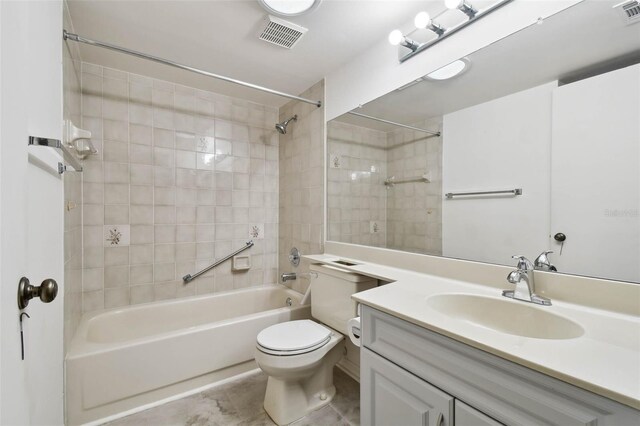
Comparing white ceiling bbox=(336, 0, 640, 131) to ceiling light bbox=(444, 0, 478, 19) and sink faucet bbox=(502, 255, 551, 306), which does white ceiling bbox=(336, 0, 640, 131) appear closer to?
ceiling light bbox=(444, 0, 478, 19)

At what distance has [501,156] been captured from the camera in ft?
3.97

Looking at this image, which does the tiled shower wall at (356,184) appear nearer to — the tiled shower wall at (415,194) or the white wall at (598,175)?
the tiled shower wall at (415,194)

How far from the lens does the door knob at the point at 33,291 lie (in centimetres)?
56

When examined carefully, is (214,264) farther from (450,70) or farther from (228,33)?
(450,70)

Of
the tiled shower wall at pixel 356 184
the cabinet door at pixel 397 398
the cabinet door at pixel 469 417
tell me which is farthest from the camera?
the tiled shower wall at pixel 356 184

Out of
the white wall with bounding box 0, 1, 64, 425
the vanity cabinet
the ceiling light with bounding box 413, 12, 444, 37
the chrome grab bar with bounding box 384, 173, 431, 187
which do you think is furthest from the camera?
the chrome grab bar with bounding box 384, 173, 431, 187

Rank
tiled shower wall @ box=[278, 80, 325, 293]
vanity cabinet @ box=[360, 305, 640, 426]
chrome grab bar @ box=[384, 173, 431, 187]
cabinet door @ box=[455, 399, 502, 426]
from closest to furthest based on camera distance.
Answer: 1. vanity cabinet @ box=[360, 305, 640, 426]
2. cabinet door @ box=[455, 399, 502, 426]
3. chrome grab bar @ box=[384, 173, 431, 187]
4. tiled shower wall @ box=[278, 80, 325, 293]

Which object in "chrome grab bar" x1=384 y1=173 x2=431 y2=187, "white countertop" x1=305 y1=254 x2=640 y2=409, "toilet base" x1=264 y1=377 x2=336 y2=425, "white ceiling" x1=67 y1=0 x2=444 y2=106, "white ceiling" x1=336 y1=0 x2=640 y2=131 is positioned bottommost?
"toilet base" x1=264 y1=377 x2=336 y2=425

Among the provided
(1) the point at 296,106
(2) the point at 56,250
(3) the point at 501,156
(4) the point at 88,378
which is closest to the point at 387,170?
(3) the point at 501,156

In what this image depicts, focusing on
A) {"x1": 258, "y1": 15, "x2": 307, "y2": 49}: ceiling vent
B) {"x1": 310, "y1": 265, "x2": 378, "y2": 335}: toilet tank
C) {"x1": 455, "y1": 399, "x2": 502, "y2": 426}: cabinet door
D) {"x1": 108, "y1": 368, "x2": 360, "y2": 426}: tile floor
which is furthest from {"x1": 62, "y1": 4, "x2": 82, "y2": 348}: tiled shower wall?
{"x1": 455, "y1": 399, "x2": 502, "y2": 426}: cabinet door

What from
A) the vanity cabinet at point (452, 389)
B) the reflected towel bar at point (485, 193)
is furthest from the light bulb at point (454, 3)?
the vanity cabinet at point (452, 389)

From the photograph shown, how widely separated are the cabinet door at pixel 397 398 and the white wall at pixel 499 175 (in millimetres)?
667

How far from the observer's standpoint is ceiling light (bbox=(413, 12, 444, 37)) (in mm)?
1310

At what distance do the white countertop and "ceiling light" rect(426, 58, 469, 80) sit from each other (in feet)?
3.48
